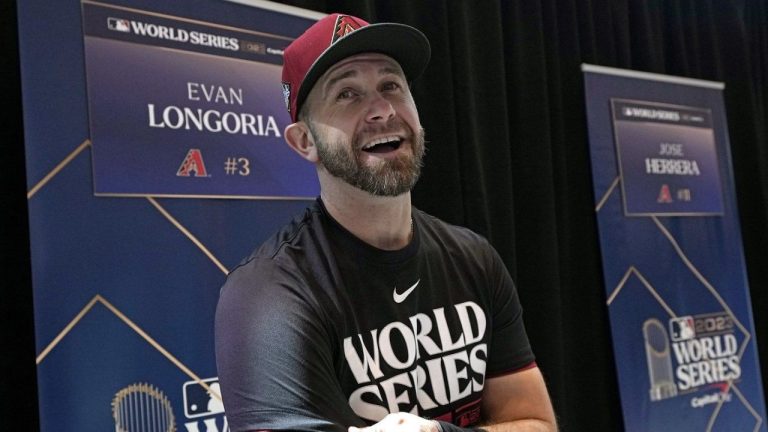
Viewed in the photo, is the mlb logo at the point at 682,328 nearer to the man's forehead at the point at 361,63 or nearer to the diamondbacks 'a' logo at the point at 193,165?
the diamondbacks 'a' logo at the point at 193,165

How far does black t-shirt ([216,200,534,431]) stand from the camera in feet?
4.09

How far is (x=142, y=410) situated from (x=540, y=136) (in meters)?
2.11

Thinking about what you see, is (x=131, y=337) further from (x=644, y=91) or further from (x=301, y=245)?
(x=644, y=91)

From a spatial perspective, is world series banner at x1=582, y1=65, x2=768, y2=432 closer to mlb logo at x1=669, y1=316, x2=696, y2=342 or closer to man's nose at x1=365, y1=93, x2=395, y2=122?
mlb logo at x1=669, y1=316, x2=696, y2=342

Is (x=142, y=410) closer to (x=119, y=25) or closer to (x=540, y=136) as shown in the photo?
(x=119, y=25)

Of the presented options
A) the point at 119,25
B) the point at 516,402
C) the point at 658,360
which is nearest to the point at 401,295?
the point at 516,402

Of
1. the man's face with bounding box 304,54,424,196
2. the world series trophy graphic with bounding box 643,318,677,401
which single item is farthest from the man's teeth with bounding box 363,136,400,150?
the world series trophy graphic with bounding box 643,318,677,401

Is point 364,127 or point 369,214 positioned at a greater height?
point 364,127

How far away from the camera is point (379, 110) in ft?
4.66

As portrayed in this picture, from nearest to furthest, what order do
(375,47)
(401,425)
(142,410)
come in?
(401,425)
(375,47)
(142,410)

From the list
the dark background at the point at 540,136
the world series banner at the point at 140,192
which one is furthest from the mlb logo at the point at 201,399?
the dark background at the point at 540,136

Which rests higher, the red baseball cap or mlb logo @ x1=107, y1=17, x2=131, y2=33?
mlb logo @ x1=107, y1=17, x2=131, y2=33

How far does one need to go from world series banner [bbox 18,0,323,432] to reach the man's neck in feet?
2.38

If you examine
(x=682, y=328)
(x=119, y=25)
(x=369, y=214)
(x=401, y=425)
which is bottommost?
(x=682, y=328)
